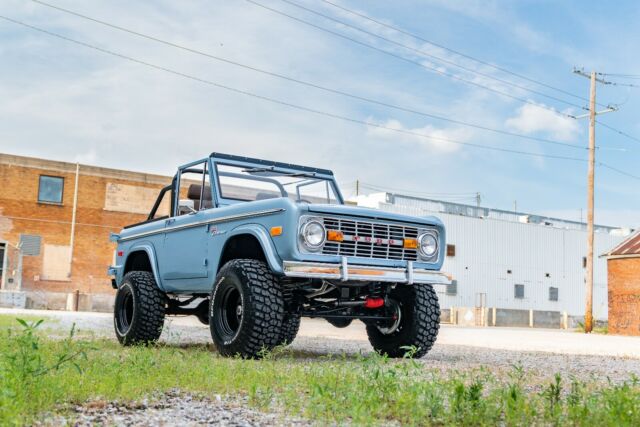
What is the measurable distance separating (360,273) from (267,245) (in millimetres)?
1057

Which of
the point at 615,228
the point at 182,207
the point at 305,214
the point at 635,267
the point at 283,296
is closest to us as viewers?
the point at 305,214

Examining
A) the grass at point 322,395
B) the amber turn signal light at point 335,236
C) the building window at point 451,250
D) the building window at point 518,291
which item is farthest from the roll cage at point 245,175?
the building window at point 518,291

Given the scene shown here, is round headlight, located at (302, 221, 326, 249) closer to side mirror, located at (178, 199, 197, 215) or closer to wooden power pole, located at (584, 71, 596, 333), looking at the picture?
side mirror, located at (178, 199, 197, 215)

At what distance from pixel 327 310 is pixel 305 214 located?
139 centimetres

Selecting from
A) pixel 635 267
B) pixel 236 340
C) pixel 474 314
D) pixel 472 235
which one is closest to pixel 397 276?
pixel 236 340

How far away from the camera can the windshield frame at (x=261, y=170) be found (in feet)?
33.0

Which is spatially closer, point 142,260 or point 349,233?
point 349,233

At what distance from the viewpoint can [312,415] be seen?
4773 mm

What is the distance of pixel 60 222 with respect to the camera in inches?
1710

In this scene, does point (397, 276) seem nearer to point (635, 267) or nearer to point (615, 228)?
point (635, 267)

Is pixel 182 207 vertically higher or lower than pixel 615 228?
lower

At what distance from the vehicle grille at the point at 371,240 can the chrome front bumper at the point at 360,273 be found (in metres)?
0.19

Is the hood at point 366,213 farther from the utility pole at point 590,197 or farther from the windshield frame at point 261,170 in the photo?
the utility pole at point 590,197

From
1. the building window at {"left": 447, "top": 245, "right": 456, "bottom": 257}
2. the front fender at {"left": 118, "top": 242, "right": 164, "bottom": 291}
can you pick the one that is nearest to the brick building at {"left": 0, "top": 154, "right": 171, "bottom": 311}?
the building window at {"left": 447, "top": 245, "right": 456, "bottom": 257}
